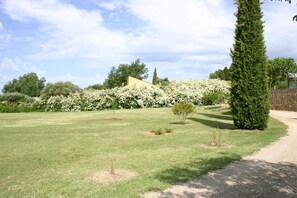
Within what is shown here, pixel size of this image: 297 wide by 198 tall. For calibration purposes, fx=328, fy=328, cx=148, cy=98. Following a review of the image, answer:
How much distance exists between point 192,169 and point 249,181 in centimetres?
143

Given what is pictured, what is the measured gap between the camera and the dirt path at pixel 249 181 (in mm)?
6117

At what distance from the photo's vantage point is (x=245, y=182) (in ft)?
22.1

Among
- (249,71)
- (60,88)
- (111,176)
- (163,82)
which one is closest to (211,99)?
(163,82)

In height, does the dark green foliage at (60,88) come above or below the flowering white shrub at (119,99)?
above

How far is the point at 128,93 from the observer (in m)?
32.7

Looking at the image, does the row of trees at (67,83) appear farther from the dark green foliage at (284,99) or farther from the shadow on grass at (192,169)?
the shadow on grass at (192,169)

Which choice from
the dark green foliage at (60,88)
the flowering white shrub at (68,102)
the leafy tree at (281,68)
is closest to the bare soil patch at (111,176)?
the flowering white shrub at (68,102)

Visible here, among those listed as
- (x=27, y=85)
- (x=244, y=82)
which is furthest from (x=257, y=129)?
(x=27, y=85)

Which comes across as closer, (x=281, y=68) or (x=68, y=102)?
(x=68, y=102)

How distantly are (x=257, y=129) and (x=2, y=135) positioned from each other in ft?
37.4

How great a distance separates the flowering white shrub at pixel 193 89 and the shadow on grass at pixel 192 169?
25477mm

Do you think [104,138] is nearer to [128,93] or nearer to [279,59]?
[128,93]

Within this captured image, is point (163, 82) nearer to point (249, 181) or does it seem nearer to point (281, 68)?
point (281, 68)

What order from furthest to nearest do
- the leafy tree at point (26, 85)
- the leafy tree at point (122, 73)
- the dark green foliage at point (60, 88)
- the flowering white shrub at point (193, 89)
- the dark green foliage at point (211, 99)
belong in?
1. the leafy tree at point (26, 85)
2. the leafy tree at point (122, 73)
3. the dark green foliage at point (60, 88)
4. the flowering white shrub at point (193, 89)
5. the dark green foliage at point (211, 99)
